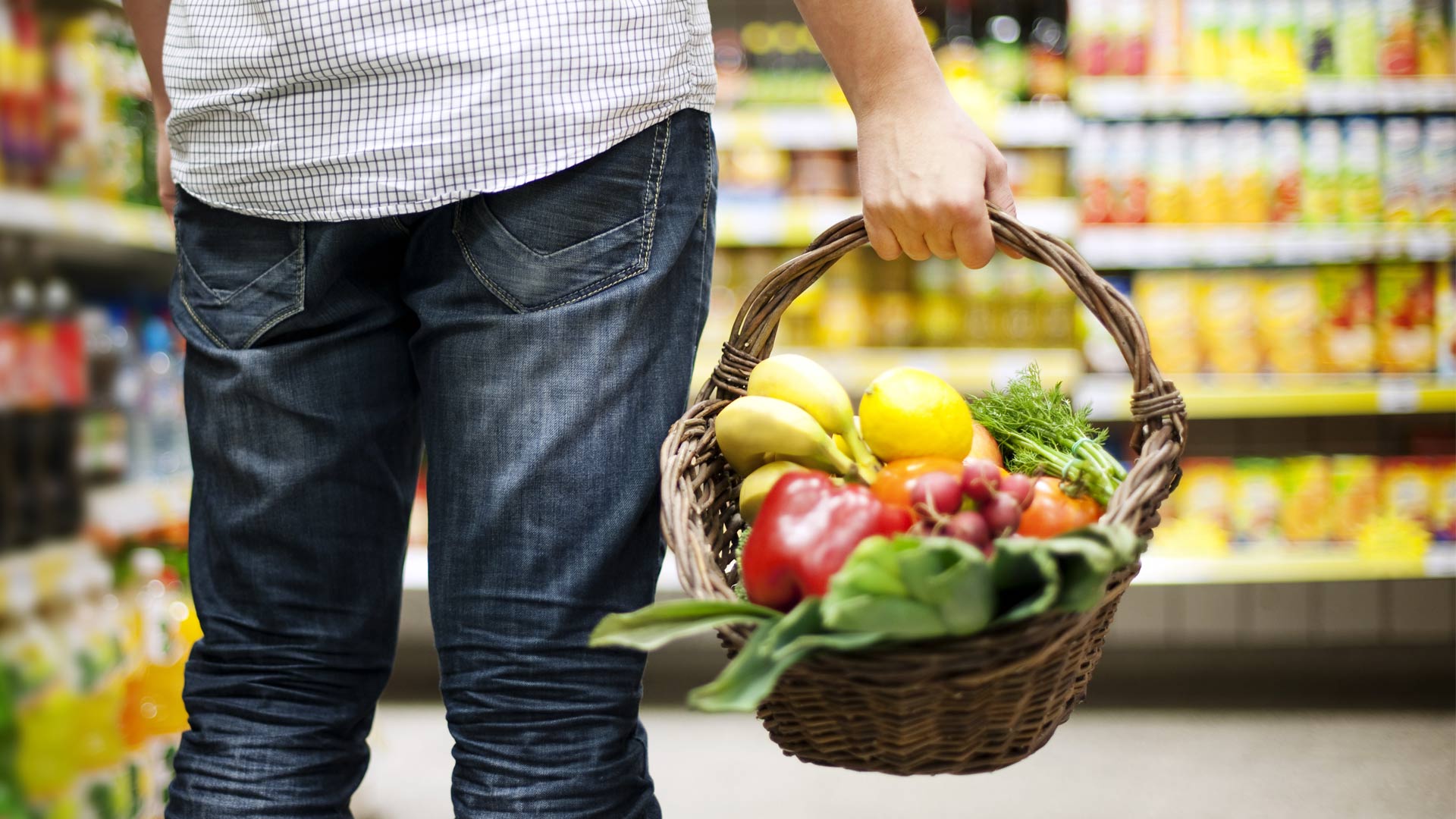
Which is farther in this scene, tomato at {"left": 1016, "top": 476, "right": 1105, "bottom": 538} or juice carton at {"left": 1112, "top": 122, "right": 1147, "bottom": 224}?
juice carton at {"left": 1112, "top": 122, "right": 1147, "bottom": 224}

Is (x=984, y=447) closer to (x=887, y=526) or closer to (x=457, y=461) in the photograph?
(x=887, y=526)

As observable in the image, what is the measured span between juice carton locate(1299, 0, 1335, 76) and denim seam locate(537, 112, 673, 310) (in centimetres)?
241

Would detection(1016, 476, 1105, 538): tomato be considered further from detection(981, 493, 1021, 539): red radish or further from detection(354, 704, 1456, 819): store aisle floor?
detection(354, 704, 1456, 819): store aisle floor

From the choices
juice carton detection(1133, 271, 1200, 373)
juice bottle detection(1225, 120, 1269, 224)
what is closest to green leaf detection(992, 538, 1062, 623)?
juice carton detection(1133, 271, 1200, 373)

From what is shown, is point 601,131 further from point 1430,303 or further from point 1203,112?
point 1430,303

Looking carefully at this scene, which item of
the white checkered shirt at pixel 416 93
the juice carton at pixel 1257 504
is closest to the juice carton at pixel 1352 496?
the juice carton at pixel 1257 504

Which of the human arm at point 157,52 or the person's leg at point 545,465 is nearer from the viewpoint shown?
the person's leg at point 545,465

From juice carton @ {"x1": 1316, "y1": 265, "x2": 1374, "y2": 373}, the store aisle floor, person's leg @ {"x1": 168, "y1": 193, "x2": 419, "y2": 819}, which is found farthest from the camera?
juice carton @ {"x1": 1316, "y1": 265, "x2": 1374, "y2": 373}

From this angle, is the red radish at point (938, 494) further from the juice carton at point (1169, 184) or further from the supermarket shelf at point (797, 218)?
the juice carton at point (1169, 184)

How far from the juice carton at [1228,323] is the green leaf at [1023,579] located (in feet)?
7.34

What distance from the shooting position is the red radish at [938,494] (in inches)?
28.5

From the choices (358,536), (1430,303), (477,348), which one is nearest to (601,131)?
(477,348)

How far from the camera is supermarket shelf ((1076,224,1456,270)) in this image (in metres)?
2.54

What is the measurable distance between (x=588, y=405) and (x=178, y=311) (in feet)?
1.18
